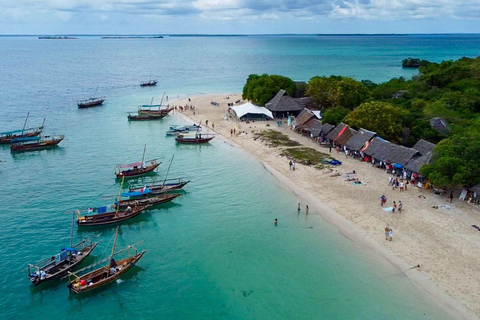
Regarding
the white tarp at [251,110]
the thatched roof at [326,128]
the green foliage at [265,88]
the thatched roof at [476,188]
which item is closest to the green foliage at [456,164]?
the thatched roof at [476,188]

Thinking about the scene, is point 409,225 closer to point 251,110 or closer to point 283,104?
point 283,104

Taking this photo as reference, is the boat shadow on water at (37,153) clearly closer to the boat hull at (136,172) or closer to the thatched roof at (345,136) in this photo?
the boat hull at (136,172)

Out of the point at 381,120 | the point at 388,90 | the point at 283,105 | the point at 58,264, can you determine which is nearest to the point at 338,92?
the point at 283,105

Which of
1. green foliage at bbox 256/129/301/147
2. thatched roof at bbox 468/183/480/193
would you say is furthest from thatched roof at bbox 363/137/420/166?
green foliage at bbox 256/129/301/147

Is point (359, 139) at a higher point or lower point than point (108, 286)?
higher

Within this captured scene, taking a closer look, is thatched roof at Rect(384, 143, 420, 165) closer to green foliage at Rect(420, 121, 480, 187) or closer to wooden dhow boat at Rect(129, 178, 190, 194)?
green foliage at Rect(420, 121, 480, 187)

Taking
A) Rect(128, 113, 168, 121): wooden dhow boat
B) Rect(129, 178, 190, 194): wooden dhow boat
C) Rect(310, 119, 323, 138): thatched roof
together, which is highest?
Rect(310, 119, 323, 138): thatched roof

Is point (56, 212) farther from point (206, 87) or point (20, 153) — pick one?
point (206, 87)
